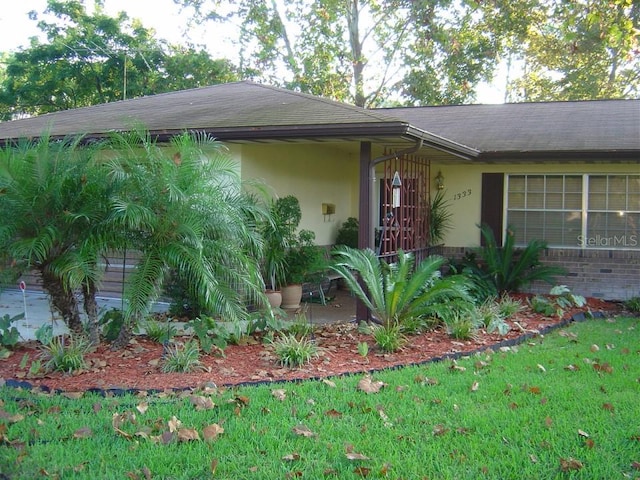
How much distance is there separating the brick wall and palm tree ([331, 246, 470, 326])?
4.58m

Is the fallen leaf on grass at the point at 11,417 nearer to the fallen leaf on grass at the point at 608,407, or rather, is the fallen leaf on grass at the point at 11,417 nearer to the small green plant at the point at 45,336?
the small green plant at the point at 45,336

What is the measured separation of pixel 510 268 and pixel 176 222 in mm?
6958

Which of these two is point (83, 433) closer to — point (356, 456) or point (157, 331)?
point (356, 456)

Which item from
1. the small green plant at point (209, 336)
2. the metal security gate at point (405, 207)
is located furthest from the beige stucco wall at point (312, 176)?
the small green plant at point (209, 336)

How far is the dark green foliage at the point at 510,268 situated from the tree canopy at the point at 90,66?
18.3 metres

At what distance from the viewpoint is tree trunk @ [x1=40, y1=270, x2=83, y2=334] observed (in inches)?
280

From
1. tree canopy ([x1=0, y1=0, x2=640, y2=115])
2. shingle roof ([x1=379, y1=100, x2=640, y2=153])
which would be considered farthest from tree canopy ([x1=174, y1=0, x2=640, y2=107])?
shingle roof ([x1=379, y1=100, x2=640, y2=153])

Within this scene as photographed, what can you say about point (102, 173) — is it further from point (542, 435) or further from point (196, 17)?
point (196, 17)

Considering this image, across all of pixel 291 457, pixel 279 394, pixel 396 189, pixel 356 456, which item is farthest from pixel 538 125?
pixel 291 457

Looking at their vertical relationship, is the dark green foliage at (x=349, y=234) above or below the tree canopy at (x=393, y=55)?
below

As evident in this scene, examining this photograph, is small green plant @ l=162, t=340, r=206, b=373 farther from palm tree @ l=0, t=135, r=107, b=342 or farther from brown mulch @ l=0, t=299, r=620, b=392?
palm tree @ l=0, t=135, r=107, b=342

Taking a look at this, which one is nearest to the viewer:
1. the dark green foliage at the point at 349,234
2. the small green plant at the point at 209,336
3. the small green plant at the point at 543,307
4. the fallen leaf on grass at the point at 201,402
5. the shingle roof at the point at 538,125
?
the fallen leaf on grass at the point at 201,402

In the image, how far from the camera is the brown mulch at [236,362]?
6086 mm

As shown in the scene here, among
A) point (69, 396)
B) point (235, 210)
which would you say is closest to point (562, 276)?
point (235, 210)
